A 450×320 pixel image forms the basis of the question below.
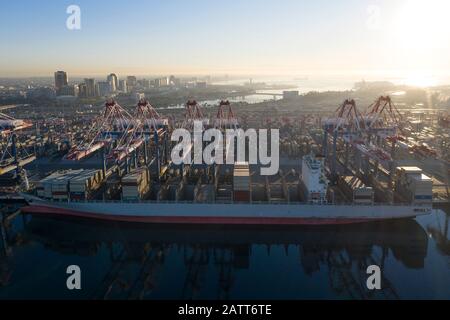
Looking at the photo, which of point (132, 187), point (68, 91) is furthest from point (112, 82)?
point (132, 187)

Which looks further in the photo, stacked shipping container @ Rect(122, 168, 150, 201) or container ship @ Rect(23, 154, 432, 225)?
stacked shipping container @ Rect(122, 168, 150, 201)

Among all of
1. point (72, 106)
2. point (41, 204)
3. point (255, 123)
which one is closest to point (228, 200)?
point (41, 204)

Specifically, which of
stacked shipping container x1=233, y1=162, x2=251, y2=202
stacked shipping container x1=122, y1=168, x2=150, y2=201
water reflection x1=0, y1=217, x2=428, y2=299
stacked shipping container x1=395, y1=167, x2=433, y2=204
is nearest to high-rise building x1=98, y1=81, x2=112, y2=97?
water reflection x1=0, y1=217, x2=428, y2=299

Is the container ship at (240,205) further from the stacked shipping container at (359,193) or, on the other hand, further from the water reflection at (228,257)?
the water reflection at (228,257)

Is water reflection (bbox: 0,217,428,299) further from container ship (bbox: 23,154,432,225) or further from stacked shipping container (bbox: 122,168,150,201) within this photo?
A: stacked shipping container (bbox: 122,168,150,201)

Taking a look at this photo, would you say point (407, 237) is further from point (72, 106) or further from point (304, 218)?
point (72, 106)
